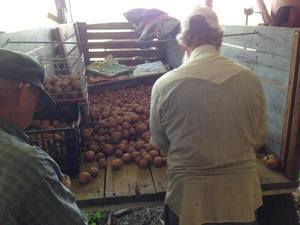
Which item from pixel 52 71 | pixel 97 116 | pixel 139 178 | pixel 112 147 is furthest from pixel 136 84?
pixel 139 178

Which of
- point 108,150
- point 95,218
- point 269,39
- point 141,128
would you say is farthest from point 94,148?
point 269,39

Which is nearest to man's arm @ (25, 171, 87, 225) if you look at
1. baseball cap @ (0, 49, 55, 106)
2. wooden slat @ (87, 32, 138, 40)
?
baseball cap @ (0, 49, 55, 106)

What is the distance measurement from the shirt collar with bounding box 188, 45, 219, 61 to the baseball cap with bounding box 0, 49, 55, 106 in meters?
0.77

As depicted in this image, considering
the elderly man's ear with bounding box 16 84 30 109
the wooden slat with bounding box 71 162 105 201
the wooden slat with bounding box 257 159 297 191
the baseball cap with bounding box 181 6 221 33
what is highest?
the baseball cap with bounding box 181 6 221 33

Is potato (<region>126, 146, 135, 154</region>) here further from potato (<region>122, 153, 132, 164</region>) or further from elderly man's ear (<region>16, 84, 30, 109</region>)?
elderly man's ear (<region>16, 84, 30, 109</region>)

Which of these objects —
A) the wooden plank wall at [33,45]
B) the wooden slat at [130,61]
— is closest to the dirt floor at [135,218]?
the wooden plank wall at [33,45]

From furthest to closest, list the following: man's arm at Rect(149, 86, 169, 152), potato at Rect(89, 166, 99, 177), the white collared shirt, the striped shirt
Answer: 1. potato at Rect(89, 166, 99, 177)
2. man's arm at Rect(149, 86, 169, 152)
3. the white collared shirt
4. the striped shirt

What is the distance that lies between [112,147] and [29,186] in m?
1.26

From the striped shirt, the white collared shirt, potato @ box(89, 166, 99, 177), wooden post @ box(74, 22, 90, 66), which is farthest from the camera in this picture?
wooden post @ box(74, 22, 90, 66)

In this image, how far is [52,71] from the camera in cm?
308

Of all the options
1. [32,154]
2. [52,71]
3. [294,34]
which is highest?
[294,34]

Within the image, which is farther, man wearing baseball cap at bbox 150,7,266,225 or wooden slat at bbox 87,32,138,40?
wooden slat at bbox 87,32,138,40

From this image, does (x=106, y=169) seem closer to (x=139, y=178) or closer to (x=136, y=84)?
(x=139, y=178)

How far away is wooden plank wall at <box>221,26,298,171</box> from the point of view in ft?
5.82
